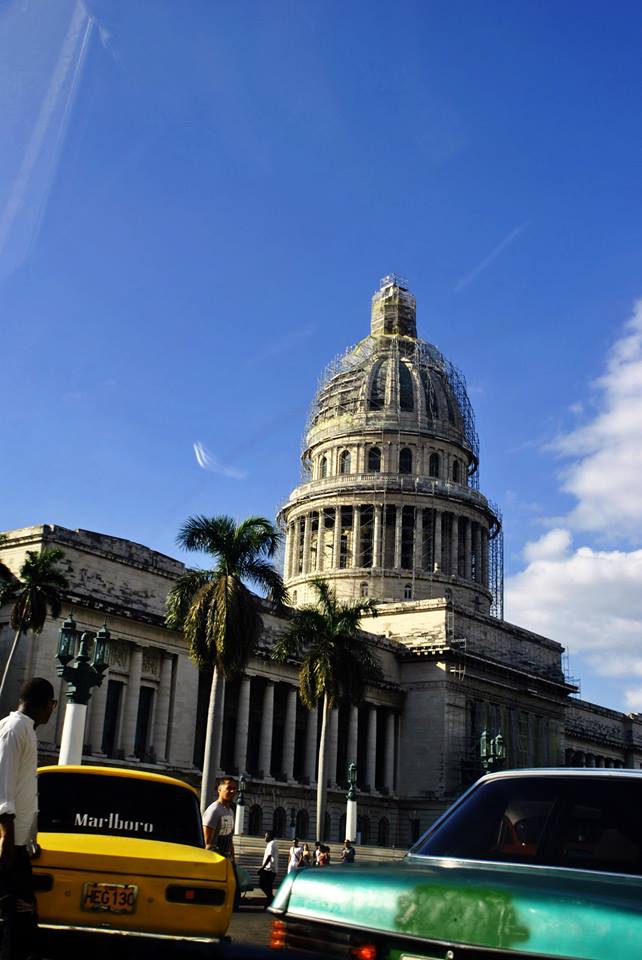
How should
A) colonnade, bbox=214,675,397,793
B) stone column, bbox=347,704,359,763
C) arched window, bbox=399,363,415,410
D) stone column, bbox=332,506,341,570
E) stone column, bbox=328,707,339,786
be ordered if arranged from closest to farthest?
colonnade, bbox=214,675,397,793 → stone column, bbox=328,707,339,786 → stone column, bbox=347,704,359,763 → stone column, bbox=332,506,341,570 → arched window, bbox=399,363,415,410

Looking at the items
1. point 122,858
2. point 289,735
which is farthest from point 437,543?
point 122,858

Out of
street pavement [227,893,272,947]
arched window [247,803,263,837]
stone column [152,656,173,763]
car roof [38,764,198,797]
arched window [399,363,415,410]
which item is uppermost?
arched window [399,363,415,410]

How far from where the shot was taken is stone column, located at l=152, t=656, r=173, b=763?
5172 centimetres

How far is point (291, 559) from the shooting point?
3597 inches

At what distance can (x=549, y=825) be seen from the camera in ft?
17.1

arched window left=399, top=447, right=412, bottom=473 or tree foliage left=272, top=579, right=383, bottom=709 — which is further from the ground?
arched window left=399, top=447, right=412, bottom=473

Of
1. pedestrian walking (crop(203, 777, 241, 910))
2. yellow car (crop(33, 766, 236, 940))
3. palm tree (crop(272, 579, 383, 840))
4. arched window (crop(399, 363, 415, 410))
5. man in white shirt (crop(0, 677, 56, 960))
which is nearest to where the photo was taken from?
man in white shirt (crop(0, 677, 56, 960))

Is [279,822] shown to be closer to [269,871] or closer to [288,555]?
[288,555]

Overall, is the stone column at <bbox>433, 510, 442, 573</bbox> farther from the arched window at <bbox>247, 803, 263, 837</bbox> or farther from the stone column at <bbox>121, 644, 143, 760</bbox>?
the stone column at <bbox>121, 644, 143, 760</bbox>

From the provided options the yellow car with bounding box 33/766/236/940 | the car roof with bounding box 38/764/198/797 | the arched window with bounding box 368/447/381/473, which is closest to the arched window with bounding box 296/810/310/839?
the arched window with bounding box 368/447/381/473

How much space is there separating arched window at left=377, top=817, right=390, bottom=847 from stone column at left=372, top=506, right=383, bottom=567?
2282 centimetres

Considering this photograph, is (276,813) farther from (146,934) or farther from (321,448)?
(146,934)

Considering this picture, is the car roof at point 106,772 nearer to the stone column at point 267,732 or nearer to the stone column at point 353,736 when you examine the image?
the stone column at point 267,732

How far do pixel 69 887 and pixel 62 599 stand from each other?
39.0 meters
